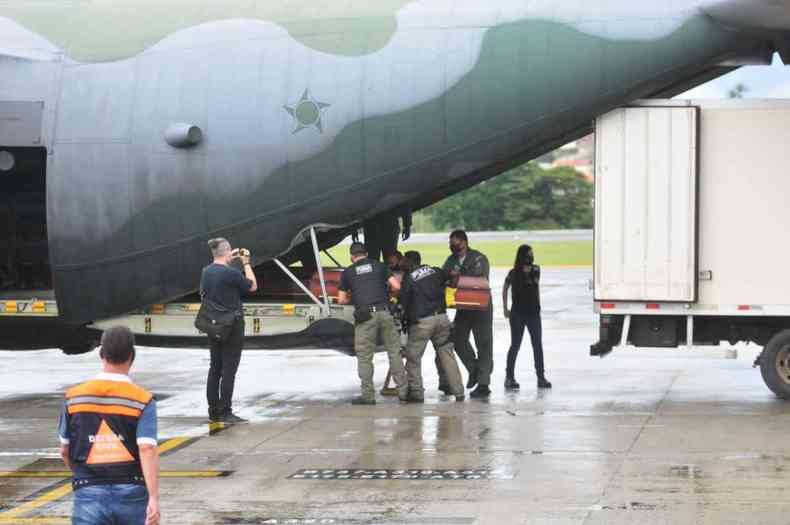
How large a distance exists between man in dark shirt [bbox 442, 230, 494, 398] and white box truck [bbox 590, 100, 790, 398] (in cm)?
151

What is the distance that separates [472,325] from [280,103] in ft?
11.0

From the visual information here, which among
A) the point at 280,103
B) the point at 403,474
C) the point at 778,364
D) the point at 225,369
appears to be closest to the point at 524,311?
the point at 778,364

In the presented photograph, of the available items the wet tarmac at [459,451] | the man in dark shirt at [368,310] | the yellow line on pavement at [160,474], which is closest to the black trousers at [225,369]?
the wet tarmac at [459,451]

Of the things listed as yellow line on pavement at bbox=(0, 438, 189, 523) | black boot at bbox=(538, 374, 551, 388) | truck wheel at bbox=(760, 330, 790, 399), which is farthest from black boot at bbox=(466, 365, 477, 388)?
yellow line on pavement at bbox=(0, 438, 189, 523)

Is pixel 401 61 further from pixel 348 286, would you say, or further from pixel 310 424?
pixel 310 424

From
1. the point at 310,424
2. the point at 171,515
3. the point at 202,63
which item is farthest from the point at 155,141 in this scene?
the point at 171,515

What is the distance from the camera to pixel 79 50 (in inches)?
593

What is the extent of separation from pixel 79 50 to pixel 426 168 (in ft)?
13.4

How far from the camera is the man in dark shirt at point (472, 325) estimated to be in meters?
15.4

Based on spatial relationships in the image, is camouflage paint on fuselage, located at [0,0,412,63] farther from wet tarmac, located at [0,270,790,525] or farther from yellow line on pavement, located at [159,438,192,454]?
yellow line on pavement, located at [159,438,192,454]

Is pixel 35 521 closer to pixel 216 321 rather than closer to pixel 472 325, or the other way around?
pixel 216 321

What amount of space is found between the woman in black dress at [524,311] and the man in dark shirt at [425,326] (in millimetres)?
1230

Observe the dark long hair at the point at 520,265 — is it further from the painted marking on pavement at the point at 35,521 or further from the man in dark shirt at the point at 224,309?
the painted marking on pavement at the point at 35,521

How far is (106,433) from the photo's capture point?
6.23 metres
